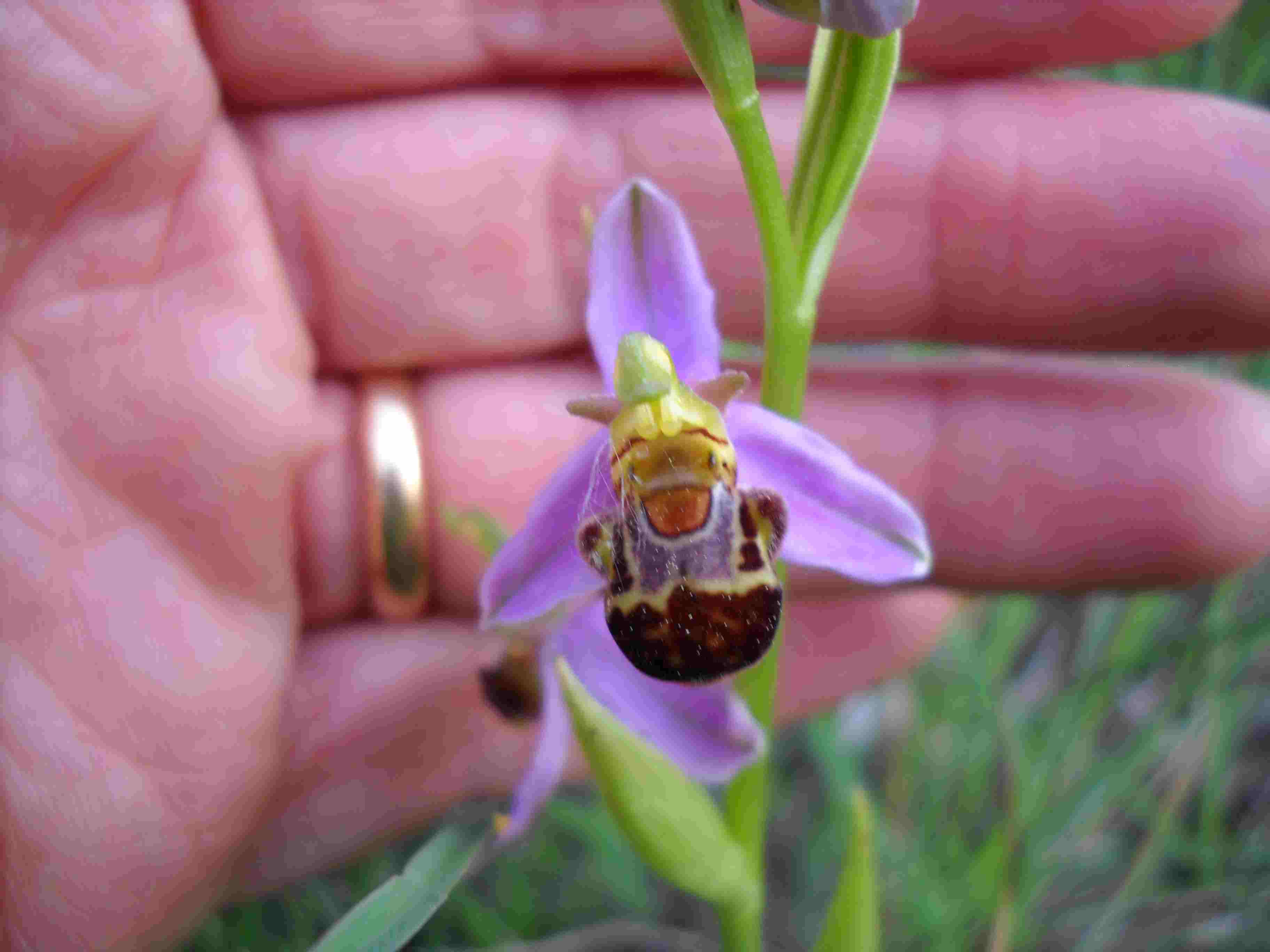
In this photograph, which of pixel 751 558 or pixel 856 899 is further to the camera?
pixel 856 899

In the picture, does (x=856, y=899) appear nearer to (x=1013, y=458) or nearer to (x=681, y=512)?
(x=681, y=512)

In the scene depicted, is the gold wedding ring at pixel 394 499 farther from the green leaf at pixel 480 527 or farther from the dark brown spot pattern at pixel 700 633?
the dark brown spot pattern at pixel 700 633

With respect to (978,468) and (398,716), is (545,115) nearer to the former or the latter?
(978,468)

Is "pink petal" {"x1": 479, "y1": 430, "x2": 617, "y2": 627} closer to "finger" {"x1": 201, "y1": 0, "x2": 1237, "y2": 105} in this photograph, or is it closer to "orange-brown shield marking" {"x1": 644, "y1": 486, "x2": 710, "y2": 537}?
"orange-brown shield marking" {"x1": 644, "y1": 486, "x2": 710, "y2": 537}

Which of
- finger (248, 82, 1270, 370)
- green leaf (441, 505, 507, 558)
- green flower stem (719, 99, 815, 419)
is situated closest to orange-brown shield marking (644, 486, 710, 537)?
green flower stem (719, 99, 815, 419)

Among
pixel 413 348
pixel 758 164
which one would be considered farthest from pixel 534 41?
pixel 758 164

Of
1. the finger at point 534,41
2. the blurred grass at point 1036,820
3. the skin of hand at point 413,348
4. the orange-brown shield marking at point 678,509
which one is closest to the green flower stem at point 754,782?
the orange-brown shield marking at point 678,509

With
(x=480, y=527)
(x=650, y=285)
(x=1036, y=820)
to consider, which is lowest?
(x=1036, y=820)
